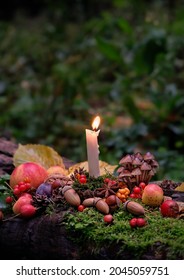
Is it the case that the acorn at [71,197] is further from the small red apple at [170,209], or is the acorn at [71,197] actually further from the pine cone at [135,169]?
the small red apple at [170,209]

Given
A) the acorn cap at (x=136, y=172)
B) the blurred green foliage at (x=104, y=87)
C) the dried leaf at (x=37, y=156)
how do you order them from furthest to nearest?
the blurred green foliage at (x=104, y=87)
the dried leaf at (x=37, y=156)
the acorn cap at (x=136, y=172)

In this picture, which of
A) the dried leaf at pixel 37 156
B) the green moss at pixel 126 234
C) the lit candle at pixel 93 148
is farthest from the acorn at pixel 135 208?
the dried leaf at pixel 37 156

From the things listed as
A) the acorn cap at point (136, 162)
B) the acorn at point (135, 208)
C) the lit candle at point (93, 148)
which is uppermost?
the lit candle at point (93, 148)

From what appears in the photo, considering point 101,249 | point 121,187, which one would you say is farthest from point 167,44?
point 101,249

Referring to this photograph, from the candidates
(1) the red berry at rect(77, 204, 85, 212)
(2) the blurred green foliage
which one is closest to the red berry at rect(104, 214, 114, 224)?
(1) the red berry at rect(77, 204, 85, 212)

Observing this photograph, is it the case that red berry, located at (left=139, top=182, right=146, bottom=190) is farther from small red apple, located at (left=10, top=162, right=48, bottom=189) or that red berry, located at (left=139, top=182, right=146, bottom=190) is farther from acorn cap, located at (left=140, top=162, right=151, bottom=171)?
small red apple, located at (left=10, top=162, right=48, bottom=189)

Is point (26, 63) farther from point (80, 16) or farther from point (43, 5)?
point (43, 5)
